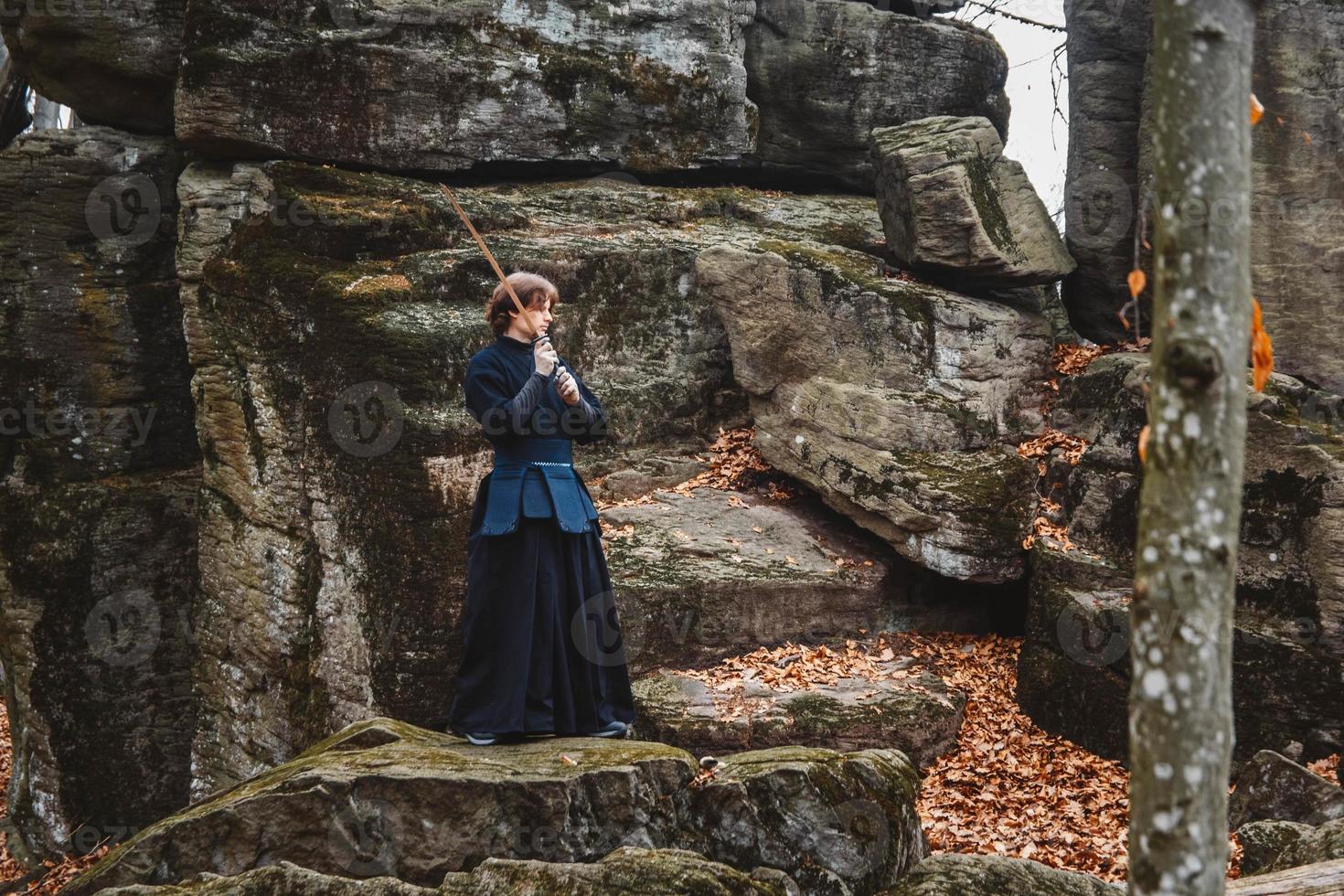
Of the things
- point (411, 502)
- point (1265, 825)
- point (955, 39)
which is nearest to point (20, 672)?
point (411, 502)

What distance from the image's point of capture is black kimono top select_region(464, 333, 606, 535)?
219 inches

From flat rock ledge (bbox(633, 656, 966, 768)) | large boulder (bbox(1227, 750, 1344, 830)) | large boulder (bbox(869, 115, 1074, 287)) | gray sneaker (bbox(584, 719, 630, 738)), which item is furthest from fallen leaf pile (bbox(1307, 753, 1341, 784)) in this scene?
large boulder (bbox(869, 115, 1074, 287))

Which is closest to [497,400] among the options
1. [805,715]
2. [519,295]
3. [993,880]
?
[519,295]

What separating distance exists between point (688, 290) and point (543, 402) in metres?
4.64

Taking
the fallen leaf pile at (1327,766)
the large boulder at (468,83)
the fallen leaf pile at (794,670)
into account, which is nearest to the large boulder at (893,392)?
the fallen leaf pile at (794,670)

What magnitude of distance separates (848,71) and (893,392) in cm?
477

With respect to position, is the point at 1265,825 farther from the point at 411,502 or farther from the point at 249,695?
the point at 249,695

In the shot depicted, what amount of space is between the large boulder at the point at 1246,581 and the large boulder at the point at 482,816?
330cm

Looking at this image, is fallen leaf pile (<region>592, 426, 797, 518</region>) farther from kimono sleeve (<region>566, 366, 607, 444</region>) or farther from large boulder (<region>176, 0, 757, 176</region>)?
kimono sleeve (<region>566, 366, 607, 444</region>)

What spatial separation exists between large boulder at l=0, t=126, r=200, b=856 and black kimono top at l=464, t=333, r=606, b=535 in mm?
5497

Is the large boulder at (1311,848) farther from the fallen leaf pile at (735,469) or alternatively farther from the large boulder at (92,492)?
the large boulder at (92,492)

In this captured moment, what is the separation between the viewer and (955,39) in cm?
1193

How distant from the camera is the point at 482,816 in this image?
4727 millimetres

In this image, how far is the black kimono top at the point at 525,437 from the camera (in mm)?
5562
